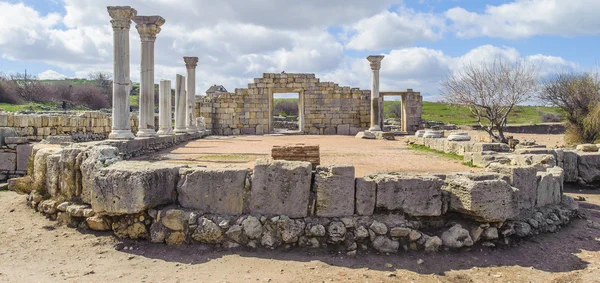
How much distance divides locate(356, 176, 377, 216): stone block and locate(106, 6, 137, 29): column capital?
8.75 m

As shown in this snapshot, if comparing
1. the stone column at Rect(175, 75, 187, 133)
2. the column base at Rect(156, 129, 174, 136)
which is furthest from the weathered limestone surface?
the stone column at Rect(175, 75, 187, 133)

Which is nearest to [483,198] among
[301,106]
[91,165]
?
[91,165]

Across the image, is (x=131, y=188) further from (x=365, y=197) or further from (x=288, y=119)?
(x=288, y=119)

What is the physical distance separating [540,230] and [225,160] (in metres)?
6.33

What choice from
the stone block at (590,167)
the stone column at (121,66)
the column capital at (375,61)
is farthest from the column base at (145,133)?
the column capital at (375,61)

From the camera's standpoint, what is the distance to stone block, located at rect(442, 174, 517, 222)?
17.7 ft

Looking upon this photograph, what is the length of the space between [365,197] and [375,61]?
56.5ft

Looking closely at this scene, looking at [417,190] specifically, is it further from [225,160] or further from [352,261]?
[225,160]

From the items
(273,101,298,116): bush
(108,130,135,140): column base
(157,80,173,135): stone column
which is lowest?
(108,130,135,140): column base

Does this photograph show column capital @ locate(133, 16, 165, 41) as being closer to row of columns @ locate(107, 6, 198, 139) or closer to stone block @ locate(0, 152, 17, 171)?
row of columns @ locate(107, 6, 198, 139)

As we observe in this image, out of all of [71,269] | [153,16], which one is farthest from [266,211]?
[153,16]

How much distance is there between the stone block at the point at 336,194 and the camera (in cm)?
557

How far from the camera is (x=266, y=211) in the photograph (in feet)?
18.4

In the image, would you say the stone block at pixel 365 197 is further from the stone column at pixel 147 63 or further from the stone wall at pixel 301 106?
the stone wall at pixel 301 106
